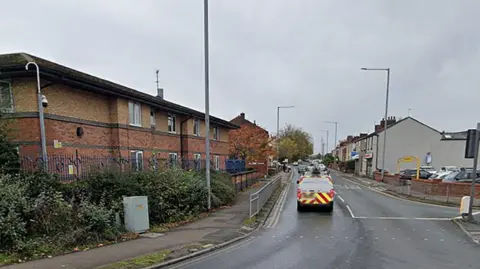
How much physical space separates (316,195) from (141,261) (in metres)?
9.24

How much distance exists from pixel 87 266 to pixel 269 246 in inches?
174

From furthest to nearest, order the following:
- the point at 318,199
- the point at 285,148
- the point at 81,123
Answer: the point at 285,148 → the point at 318,199 → the point at 81,123

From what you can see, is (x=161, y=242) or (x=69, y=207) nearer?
(x=69, y=207)

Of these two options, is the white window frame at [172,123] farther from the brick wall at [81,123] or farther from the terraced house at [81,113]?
the brick wall at [81,123]

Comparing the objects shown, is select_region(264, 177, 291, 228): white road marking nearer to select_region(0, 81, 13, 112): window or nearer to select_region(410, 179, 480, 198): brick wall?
select_region(0, 81, 13, 112): window

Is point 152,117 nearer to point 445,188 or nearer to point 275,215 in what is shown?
point 275,215

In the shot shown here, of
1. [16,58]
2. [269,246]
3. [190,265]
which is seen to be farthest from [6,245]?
[16,58]

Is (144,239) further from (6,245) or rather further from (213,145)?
(213,145)

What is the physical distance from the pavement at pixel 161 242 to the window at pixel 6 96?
7.31 meters

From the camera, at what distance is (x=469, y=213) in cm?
1131

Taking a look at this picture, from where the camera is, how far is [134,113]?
52.7ft

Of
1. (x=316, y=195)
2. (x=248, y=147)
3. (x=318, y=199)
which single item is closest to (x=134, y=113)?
(x=316, y=195)

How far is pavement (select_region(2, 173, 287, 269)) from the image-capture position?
6293 millimetres

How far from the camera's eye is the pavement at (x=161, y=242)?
20.6 ft
